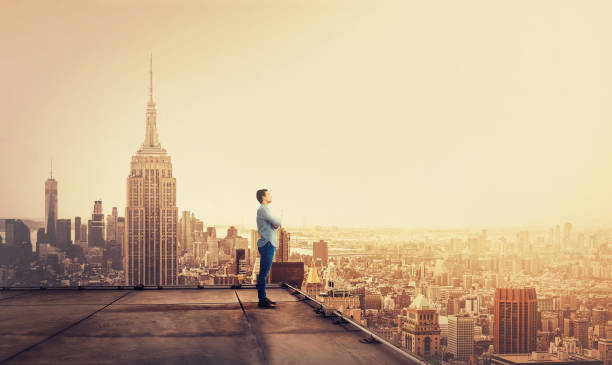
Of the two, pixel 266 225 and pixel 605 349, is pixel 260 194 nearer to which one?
pixel 266 225

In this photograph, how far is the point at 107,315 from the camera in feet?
20.8

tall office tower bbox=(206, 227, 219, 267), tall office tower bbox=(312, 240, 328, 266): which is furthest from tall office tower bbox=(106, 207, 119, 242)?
tall office tower bbox=(312, 240, 328, 266)

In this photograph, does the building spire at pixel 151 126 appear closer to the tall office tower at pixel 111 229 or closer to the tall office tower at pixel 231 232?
the tall office tower at pixel 111 229

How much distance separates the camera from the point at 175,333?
5.21m

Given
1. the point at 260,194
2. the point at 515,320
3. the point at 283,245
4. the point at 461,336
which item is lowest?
the point at 515,320

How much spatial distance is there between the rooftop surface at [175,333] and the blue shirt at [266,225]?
2.92 feet

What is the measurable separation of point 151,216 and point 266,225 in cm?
9272

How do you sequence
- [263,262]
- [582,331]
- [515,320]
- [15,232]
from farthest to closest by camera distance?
1. [15,232]
2. [515,320]
3. [582,331]
4. [263,262]

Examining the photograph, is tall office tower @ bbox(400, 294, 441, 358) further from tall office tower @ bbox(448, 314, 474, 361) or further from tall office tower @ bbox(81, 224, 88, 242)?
tall office tower @ bbox(81, 224, 88, 242)

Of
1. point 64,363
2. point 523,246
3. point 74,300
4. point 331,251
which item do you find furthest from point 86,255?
point 64,363

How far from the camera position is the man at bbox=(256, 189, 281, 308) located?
22.6 feet

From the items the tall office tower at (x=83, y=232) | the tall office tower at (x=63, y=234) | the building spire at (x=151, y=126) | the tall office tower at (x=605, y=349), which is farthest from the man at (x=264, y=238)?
the building spire at (x=151, y=126)

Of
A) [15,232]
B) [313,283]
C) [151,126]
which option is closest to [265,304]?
[313,283]

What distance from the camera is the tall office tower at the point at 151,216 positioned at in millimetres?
87125
